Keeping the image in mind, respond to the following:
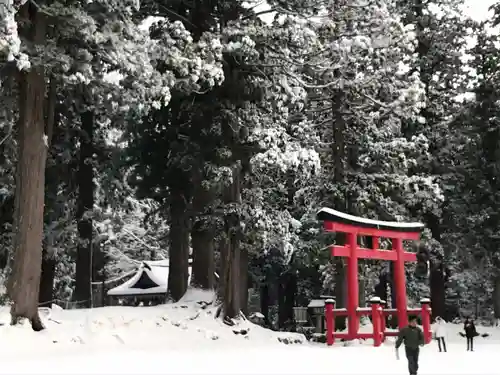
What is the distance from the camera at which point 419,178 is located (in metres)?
22.2

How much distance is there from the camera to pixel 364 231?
716 inches

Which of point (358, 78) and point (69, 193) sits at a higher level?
point (358, 78)

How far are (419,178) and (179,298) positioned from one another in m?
9.11

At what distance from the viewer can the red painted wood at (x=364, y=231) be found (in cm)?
1720

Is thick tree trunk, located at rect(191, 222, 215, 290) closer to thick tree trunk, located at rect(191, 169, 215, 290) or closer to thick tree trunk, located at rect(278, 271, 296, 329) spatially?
thick tree trunk, located at rect(191, 169, 215, 290)

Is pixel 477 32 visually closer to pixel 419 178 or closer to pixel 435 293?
pixel 419 178

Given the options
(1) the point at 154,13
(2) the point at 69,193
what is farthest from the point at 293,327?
(1) the point at 154,13

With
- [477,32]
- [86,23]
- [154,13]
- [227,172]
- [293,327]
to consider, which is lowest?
[293,327]

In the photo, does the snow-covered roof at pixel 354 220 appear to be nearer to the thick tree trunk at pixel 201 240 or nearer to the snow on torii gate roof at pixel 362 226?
the snow on torii gate roof at pixel 362 226

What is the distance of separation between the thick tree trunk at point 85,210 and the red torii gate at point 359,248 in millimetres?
8206

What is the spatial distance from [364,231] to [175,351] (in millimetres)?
6648

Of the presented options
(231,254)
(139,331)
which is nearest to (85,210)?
(231,254)

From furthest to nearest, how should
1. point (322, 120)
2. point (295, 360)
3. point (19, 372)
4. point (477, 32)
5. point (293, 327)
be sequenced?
1. point (293, 327)
2. point (477, 32)
3. point (322, 120)
4. point (295, 360)
5. point (19, 372)

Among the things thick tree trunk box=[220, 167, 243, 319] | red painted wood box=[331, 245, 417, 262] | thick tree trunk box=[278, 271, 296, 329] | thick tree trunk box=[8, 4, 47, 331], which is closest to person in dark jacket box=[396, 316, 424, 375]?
red painted wood box=[331, 245, 417, 262]
